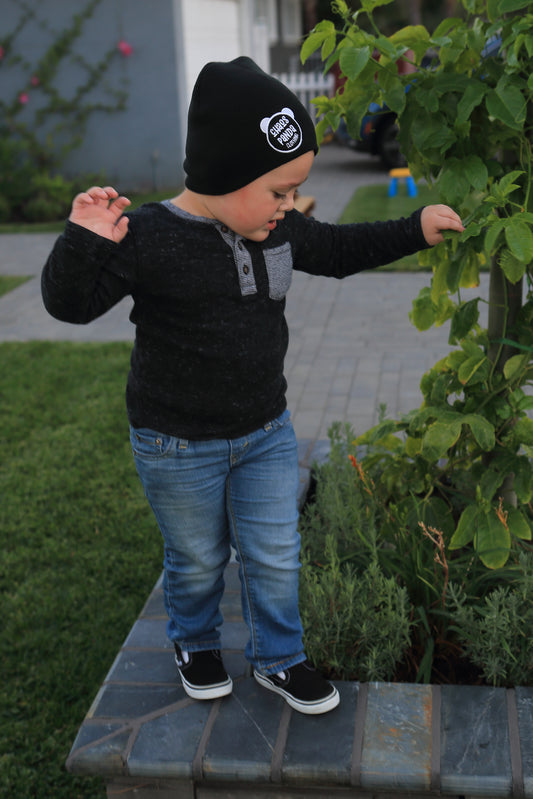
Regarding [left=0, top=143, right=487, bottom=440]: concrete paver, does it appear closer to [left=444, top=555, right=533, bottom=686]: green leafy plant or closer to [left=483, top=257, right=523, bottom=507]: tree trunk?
[left=483, top=257, right=523, bottom=507]: tree trunk

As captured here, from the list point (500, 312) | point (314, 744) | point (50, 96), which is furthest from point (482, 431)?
point (50, 96)

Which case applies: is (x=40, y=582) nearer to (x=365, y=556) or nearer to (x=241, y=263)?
(x=365, y=556)

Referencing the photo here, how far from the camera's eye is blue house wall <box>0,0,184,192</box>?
11000mm

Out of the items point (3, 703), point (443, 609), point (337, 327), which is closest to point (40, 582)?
point (3, 703)

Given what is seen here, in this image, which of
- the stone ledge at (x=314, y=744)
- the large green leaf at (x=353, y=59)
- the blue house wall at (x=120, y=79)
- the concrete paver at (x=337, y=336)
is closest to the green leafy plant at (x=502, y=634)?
the stone ledge at (x=314, y=744)

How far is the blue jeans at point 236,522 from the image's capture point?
2.09m

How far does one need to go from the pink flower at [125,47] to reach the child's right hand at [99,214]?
10.0 metres

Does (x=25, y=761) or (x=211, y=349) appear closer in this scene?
(x=211, y=349)

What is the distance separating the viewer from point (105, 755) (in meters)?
2.00

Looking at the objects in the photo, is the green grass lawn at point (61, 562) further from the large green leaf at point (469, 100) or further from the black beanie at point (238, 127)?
the large green leaf at point (469, 100)

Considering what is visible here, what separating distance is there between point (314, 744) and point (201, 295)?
39.8 inches

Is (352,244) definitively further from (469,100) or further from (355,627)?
(355,627)

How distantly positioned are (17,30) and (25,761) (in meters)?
10.4

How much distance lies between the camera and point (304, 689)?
209 cm
